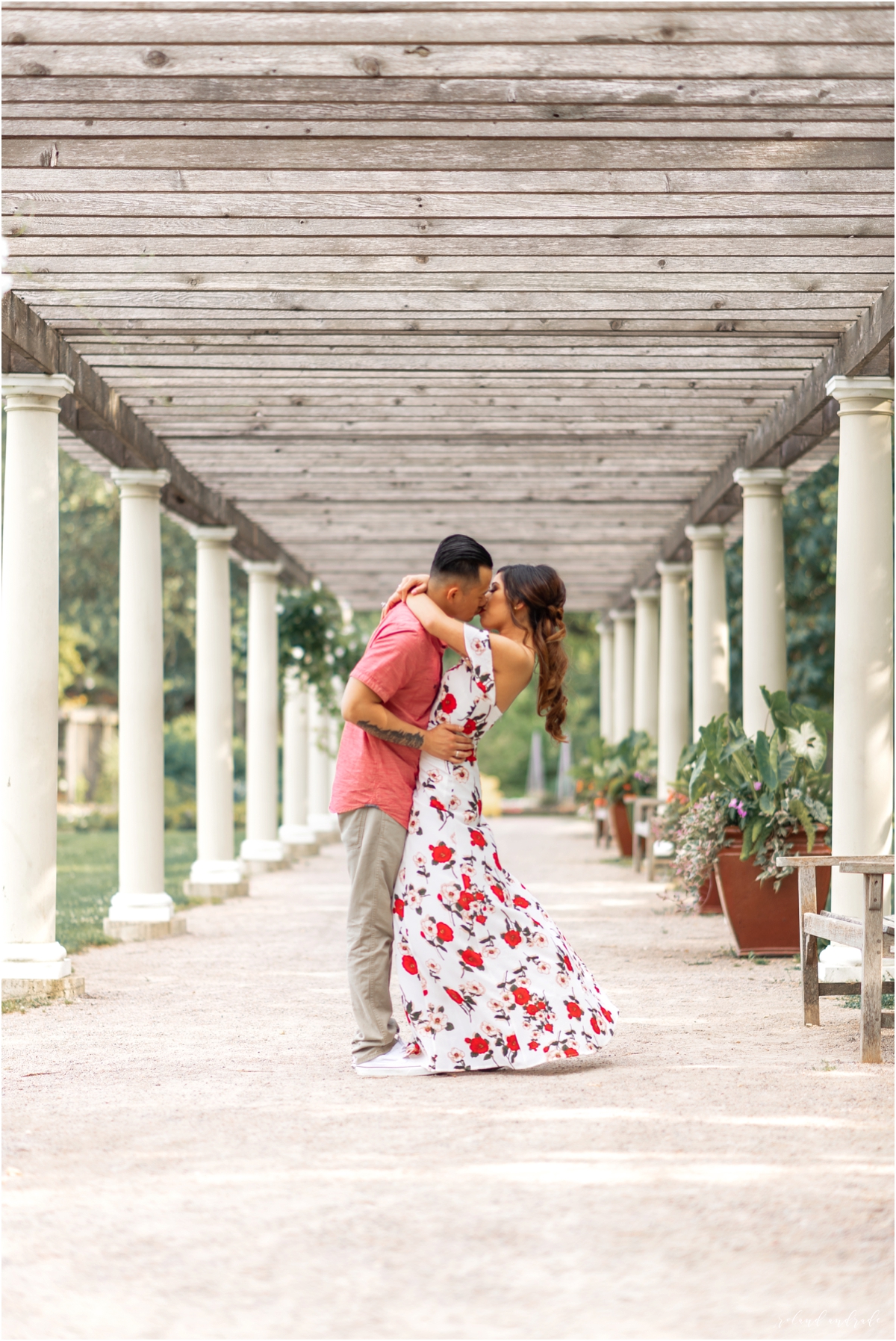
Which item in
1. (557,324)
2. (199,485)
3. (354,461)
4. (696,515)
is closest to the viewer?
(557,324)

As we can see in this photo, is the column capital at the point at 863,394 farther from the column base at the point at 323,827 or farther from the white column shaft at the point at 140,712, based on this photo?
the column base at the point at 323,827

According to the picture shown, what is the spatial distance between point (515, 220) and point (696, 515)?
6708mm

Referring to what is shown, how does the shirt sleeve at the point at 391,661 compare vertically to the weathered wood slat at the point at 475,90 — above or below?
below

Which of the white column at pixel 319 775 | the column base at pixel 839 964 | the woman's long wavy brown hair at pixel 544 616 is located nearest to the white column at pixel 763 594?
the column base at pixel 839 964

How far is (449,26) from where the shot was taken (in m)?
4.89

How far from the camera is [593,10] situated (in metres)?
4.85

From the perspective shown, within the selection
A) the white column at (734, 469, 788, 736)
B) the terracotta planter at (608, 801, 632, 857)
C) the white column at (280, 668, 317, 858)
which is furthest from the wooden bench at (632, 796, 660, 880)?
the white column at (280, 668, 317, 858)

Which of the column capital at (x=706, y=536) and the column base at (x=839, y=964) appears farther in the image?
the column capital at (x=706, y=536)

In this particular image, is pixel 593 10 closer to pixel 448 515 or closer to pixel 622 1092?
pixel 622 1092

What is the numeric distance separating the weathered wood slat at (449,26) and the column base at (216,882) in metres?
9.12

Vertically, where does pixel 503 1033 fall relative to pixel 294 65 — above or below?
below

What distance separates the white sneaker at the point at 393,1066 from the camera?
5.24m

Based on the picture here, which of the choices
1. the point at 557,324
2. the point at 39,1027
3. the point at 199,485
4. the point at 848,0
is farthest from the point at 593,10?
the point at 199,485

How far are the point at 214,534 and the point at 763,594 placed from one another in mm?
4973
